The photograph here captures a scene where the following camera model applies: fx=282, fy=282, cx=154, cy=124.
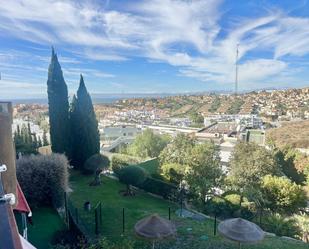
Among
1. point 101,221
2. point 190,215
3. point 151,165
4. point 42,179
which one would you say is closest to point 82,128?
point 151,165

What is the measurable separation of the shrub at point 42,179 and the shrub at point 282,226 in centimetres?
969

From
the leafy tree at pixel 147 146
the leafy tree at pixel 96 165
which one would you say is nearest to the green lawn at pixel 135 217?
the leafy tree at pixel 96 165

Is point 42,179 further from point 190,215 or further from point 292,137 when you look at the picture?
point 292,137

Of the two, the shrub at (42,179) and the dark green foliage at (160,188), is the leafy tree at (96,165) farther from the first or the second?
the shrub at (42,179)

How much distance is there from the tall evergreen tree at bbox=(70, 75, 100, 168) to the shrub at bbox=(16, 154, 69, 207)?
785cm

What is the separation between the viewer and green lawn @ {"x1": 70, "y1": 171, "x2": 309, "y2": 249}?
1020 centimetres

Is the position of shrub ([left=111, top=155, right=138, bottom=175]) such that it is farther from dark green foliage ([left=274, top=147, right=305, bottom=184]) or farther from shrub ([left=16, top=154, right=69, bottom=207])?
dark green foliage ([left=274, top=147, right=305, bottom=184])

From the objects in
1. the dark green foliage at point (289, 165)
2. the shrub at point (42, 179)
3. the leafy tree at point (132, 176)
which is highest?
the shrub at point (42, 179)

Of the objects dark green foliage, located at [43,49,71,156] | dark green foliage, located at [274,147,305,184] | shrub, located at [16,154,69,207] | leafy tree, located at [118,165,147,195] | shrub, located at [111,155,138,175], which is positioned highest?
dark green foliage, located at [43,49,71,156]

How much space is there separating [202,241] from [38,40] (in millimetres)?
17972

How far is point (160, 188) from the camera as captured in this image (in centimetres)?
1752

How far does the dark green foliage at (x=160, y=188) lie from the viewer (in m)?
16.9

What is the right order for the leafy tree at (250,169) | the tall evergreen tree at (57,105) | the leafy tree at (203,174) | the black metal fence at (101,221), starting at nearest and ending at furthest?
the black metal fence at (101,221)
the leafy tree at (203,174)
the leafy tree at (250,169)
the tall evergreen tree at (57,105)

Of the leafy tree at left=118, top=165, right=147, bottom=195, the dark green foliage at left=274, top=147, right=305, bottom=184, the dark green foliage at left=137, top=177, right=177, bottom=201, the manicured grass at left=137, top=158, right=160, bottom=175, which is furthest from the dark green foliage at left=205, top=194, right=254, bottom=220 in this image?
the dark green foliage at left=274, top=147, right=305, bottom=184
